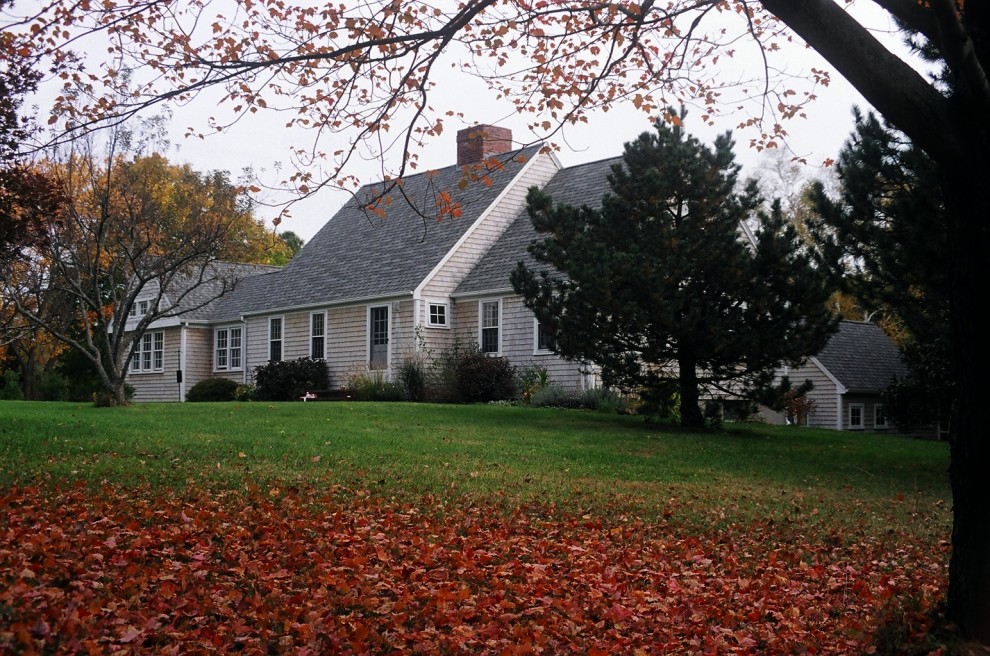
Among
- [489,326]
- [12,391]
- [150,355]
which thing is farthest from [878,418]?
[12,391]

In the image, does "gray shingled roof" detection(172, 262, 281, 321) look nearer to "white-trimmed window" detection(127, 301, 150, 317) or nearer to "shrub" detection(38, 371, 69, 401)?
"white-trimmed window" detection(127, 301, 150, 317)

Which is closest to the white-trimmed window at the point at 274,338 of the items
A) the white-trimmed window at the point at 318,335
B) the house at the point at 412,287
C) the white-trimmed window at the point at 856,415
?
the house at the point at 412,287

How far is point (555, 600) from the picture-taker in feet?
21.1

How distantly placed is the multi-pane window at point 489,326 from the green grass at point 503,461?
20.3ft

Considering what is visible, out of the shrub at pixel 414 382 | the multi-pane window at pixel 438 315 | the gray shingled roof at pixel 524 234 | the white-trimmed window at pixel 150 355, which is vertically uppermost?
the gray shingled roof at pixel 524 234

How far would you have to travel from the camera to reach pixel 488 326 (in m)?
26.1

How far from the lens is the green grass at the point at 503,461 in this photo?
34.4ft

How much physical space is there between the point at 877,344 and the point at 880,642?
33095mm

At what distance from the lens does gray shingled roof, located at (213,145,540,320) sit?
27656 millimetres

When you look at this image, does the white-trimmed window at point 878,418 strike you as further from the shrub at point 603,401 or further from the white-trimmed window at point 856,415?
the shrub at point 603,401

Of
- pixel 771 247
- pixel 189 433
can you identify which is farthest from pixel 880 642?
pixel 771 247

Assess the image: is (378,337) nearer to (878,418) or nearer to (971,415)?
(878,418)

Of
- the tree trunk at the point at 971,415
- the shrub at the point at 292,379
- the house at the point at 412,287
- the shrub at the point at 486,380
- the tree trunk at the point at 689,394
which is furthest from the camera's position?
the shrub at the point at 292,379

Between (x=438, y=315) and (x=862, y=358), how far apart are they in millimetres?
16736
